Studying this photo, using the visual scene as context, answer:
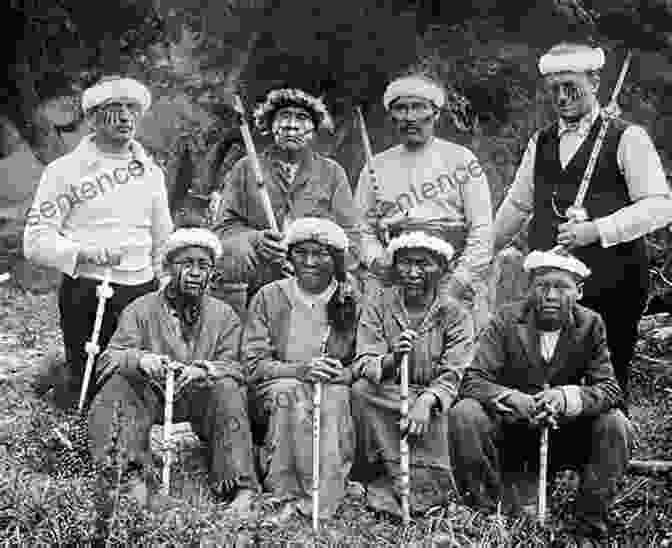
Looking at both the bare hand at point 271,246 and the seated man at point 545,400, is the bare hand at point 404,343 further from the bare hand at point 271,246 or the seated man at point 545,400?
the bare hand at point 271,246

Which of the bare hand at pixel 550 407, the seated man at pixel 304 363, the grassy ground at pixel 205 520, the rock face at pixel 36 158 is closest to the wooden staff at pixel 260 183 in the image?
the seated man at pixel 304 363

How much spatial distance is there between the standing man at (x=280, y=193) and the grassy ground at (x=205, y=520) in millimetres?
1238

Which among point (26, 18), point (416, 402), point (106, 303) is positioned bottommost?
point (416, 402)

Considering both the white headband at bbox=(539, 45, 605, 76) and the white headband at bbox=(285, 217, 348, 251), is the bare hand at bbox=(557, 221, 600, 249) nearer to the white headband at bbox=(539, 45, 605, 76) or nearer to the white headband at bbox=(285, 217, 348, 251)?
the white headband at bbox=(539, 45, 605, 76)

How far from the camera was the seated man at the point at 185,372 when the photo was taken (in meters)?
5.57

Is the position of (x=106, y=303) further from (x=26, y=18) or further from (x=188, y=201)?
(x=26, y=18)

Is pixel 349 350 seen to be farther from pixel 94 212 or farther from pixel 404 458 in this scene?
pixel 94 212

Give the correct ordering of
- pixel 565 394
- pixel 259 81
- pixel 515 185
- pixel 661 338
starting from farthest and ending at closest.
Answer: pixel 259 81 → pixel 661 338 → pixel 515 185 → pixel 565 394

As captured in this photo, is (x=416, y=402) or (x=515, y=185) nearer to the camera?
(x=416, y=402)

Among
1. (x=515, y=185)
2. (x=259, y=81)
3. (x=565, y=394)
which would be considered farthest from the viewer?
(x=259, y=81)

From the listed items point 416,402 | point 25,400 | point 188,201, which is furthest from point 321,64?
point 416,402

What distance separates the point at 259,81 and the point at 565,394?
16.2 feet

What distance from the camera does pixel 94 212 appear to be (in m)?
6.50

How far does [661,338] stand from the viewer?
8648mm
